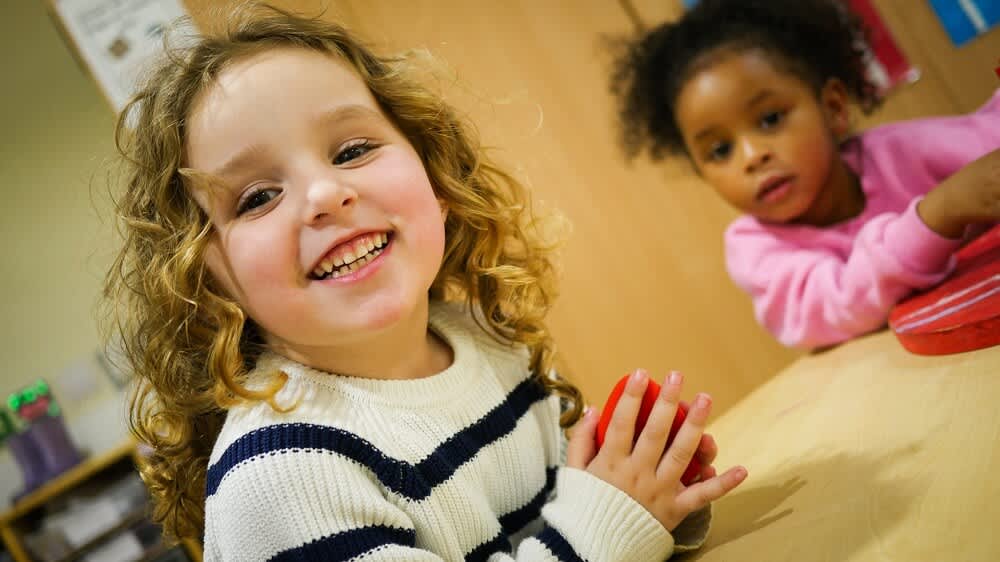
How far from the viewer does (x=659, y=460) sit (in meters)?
0.65

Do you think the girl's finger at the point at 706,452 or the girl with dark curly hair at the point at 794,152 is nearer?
the girl's finger at the point at 706,452

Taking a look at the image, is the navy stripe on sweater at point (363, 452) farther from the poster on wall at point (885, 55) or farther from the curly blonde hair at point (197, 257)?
the poster on wall at point (885, 55)

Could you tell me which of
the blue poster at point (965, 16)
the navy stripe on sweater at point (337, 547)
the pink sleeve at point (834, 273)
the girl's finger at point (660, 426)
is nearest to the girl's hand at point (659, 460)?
the girl's finger at point (660, 426)

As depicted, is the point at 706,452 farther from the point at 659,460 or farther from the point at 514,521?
the point at 514,521

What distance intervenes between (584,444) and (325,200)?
0.32 metres

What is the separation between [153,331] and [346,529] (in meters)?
0.29

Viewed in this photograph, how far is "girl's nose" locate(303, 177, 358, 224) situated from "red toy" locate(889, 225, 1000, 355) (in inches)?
24.1

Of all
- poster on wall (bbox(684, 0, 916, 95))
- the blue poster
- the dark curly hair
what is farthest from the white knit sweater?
the blue poster

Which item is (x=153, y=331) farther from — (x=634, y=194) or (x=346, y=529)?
(x=634, y=194)

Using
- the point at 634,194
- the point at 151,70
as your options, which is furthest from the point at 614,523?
the point at 634,194

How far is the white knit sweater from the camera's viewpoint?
1.76 ft

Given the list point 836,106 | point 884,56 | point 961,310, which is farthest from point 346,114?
point 884,56

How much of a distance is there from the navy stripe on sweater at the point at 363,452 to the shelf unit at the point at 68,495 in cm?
212

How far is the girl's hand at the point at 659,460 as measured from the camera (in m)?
0.61
